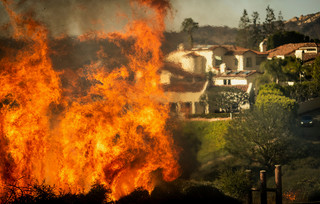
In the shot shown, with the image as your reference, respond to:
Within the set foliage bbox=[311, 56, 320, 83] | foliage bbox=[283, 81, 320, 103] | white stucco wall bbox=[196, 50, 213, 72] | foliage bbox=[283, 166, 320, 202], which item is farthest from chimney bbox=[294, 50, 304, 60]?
foliage bbox=[283, 166, 320, 202]

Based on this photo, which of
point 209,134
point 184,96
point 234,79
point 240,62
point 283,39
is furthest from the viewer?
point 283,39

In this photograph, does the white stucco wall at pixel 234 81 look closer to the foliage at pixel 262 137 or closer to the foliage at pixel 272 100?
the foliage at pixel 272 100

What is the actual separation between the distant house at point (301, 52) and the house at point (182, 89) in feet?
116

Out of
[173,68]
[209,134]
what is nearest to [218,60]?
[209,134]

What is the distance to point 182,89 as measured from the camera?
53.2m

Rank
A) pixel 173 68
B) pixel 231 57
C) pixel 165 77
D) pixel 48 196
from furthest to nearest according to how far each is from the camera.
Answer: pixel 231 57 → pixel 165 77 → pixel 173 68 → pixel 48 196

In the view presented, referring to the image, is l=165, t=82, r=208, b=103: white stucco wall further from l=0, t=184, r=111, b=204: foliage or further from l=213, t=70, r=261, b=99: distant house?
l=0, t=184, r=111, b=204: foliage

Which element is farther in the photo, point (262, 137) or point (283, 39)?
point (283, 39)

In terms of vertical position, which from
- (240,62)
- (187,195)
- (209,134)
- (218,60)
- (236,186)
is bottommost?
(236,186)

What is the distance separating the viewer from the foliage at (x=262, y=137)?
1726 inches

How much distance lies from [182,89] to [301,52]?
1816 inches

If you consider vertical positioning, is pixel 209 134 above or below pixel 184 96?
below

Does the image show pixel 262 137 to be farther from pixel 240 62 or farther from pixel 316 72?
pixel 240 62

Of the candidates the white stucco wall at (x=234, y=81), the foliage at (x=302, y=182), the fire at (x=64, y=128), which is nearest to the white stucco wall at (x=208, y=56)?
the white stucco wall at (x=234, y=81)
